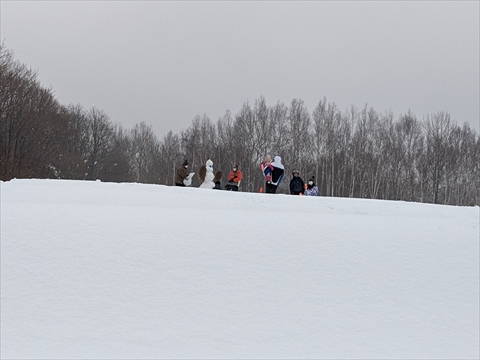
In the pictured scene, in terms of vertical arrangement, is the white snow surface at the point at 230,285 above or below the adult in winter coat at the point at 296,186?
below

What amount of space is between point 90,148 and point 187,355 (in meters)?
61.9

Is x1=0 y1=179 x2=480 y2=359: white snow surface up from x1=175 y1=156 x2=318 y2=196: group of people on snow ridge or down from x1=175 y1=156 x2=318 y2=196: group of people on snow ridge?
down

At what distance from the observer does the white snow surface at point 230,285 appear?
6.70 metres

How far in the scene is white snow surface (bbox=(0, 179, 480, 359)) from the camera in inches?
264

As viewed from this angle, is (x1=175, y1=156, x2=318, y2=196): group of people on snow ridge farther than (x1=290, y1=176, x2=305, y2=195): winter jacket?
No

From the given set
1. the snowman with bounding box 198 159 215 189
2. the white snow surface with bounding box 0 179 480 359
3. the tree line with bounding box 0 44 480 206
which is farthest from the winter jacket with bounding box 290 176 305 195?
the tree line with bounding box 0 44 480 206

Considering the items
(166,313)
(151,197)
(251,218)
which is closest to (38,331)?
(166,313)

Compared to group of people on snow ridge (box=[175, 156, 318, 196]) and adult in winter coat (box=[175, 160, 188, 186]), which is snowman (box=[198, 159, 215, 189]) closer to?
group of people on snow ridge (box=[175, 156, 318, 196])

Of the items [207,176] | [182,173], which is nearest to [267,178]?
[207,176]

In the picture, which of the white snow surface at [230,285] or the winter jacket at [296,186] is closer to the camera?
the white snow surface at [230,285]

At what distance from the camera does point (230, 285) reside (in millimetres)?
7688

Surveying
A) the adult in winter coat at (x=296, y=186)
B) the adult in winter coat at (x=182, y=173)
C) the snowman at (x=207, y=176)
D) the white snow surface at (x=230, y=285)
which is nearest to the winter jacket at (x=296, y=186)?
the adult in winter coat at (x=296, y=186)

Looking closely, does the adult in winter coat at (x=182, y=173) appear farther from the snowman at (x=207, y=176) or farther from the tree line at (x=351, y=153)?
the tree line at (x=351, y=153)

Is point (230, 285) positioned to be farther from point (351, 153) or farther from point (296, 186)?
point (351, 153)
